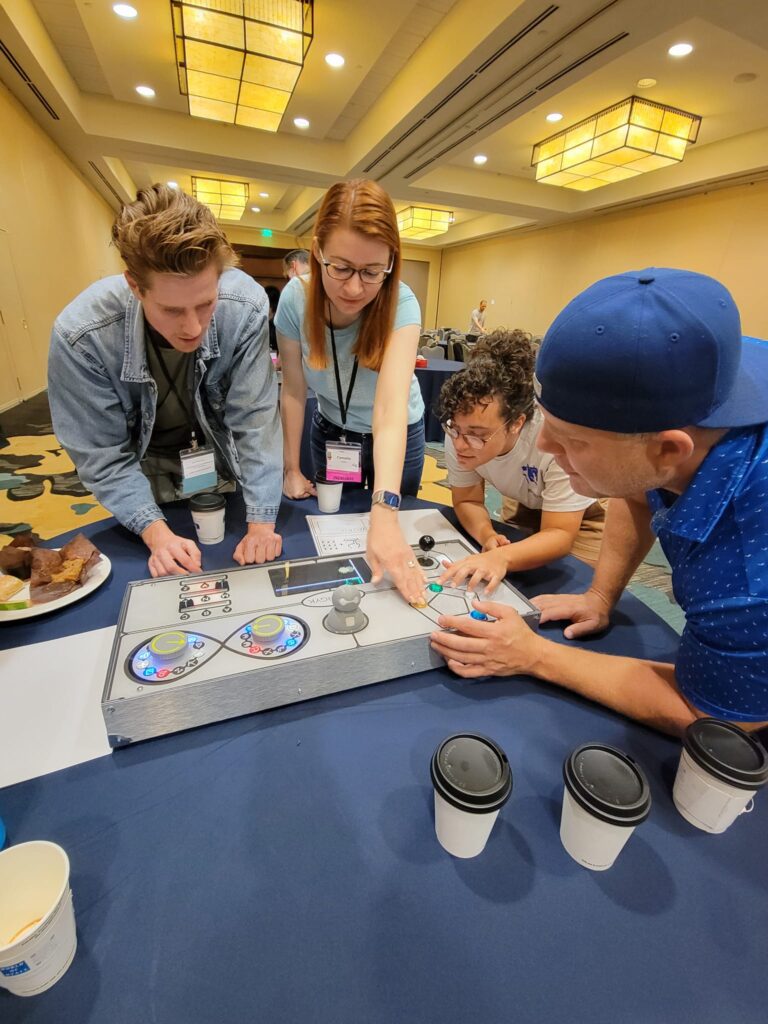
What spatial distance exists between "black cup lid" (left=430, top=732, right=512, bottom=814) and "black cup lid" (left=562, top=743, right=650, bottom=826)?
8 centimetres

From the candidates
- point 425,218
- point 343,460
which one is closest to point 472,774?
point 343,460

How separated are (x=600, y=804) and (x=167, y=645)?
555mm

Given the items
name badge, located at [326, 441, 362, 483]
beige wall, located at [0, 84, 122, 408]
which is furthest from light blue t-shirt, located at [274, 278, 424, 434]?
beige wall, located at [0, 84, 122, 408]

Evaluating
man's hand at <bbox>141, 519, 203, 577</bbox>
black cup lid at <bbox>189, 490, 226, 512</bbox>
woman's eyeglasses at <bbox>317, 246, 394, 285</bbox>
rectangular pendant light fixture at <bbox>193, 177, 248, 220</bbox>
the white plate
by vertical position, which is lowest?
the white plate

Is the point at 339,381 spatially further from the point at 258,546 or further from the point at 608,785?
the point at 608,785

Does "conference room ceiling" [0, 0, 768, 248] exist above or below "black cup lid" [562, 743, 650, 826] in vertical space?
above

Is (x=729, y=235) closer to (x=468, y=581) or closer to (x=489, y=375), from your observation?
(x=489, y=375)

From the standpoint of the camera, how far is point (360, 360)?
130 centimetres

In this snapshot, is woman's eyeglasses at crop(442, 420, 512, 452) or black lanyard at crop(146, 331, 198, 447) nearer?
black lanyard at crop(146, 331, 198, 447)

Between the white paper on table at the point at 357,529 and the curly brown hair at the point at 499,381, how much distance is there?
28cm

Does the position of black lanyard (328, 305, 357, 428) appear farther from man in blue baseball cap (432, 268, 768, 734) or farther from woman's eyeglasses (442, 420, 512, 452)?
man in blue baseball cap (432, 268, 768, 734)

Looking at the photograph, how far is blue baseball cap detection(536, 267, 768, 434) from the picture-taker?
1.71 feet

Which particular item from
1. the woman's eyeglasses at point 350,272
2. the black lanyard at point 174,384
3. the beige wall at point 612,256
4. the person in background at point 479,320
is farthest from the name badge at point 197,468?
the person in background at point 479,320

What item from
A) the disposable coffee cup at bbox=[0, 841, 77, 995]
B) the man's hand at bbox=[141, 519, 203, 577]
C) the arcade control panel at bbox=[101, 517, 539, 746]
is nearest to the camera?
the disposable coffee cup at bbox=[0, 841, 77, 995]
